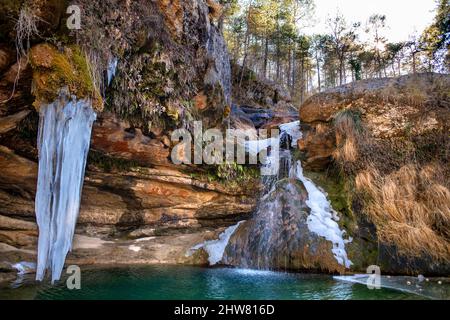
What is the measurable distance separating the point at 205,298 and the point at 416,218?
4.51 meters

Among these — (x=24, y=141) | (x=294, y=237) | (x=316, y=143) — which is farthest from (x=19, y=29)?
(x=316, y=143)

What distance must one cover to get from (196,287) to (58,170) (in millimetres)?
3043

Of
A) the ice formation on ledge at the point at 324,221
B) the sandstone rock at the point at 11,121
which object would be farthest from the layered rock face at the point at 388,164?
the sandstone rock at the point at 11,121

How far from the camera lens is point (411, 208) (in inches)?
247

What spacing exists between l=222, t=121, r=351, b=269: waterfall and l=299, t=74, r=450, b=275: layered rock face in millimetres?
372

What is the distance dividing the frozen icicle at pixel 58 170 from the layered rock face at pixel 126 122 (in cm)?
26

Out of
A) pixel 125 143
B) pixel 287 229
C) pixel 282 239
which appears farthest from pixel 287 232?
pixel 125 143

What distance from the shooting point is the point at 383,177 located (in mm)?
7133

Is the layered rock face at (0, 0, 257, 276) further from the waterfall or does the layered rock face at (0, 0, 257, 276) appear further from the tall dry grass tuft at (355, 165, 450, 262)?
the tall dry grass tuft at (355, 165, 450, 262)

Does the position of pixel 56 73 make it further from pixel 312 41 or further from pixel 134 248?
pixel 312 41

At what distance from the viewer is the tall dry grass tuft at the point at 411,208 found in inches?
227

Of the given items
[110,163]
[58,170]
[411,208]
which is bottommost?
[411,208]
